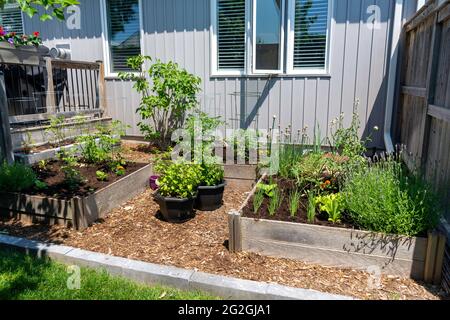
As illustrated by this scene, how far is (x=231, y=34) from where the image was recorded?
19.5 feet

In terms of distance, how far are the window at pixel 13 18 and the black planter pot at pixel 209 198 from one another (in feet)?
21.1

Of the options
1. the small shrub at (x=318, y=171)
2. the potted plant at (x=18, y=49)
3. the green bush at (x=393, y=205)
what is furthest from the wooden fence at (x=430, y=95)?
the potted plant at (x=18, y=49)

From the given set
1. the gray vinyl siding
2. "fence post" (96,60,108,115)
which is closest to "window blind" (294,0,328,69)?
the gray vinyl siding

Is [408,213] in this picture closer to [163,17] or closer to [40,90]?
[163,17]

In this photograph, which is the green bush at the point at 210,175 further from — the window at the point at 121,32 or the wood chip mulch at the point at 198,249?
the window at the point at 121,32

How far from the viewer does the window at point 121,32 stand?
6.58 meters

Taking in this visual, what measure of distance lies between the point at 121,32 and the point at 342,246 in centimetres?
595

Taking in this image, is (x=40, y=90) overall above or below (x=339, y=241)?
above

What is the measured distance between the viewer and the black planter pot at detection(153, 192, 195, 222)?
3.60 meters

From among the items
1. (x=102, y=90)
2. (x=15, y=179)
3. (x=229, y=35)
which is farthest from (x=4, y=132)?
(x=229, y=35)
